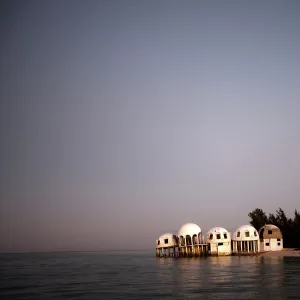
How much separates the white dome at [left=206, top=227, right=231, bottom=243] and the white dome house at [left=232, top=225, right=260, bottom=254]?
2711 mm

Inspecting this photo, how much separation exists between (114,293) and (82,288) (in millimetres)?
5656

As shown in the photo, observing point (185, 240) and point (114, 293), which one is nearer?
point (114, 293)

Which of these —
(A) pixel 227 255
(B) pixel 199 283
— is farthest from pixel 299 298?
(A) pixel 227 255

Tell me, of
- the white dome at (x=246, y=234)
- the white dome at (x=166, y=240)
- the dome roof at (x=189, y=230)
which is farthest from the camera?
the white dome at (x=166, y=240)

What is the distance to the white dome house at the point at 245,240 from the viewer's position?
79562 millimetres

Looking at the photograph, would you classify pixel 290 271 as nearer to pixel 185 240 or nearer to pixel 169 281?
pixel 169 281

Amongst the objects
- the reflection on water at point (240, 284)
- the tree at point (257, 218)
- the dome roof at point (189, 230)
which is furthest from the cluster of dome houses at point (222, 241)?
the reflection on water at point (240, 284)

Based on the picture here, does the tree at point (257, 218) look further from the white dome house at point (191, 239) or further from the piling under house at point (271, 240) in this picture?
the white dome house at point (191, 239)

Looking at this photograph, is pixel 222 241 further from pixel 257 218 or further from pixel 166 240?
pixel 257 218

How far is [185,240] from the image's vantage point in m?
79.7

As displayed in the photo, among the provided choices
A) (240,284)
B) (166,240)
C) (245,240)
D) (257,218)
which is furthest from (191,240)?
(240,284)

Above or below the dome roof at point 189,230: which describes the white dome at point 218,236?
below

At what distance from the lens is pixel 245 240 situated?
79.7m

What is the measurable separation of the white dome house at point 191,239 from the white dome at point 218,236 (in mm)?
2138
